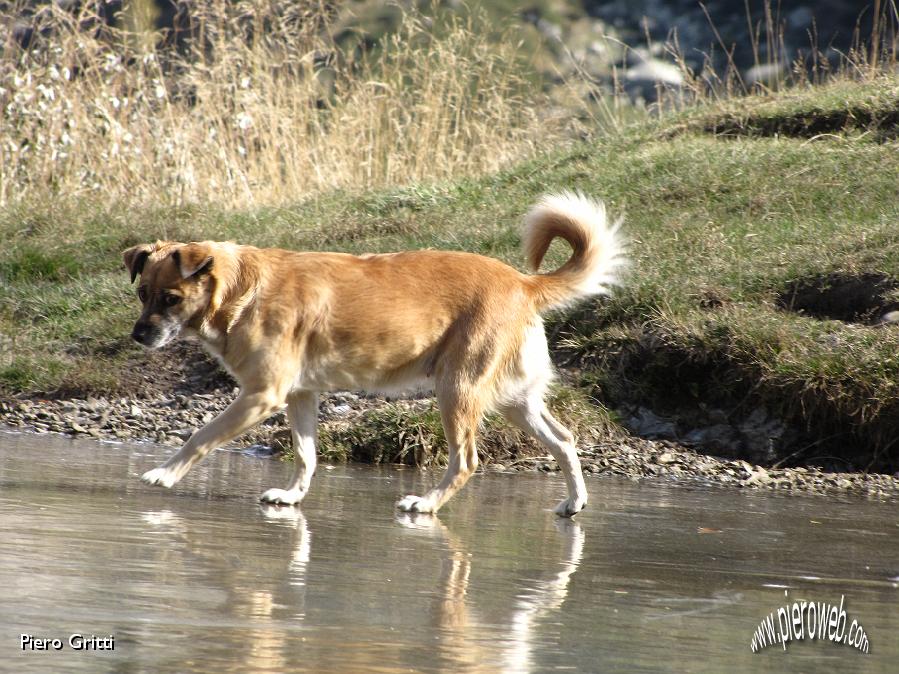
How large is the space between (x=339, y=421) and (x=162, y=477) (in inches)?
73.1

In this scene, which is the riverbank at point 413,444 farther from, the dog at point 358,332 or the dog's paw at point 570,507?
the dog's paw at point 570,507

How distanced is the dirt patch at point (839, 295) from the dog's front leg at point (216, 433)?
3.51 meters

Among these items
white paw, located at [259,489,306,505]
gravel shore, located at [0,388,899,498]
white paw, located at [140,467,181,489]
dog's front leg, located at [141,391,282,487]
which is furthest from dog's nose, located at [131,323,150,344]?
gravel shore, located at [0,388,899,498]

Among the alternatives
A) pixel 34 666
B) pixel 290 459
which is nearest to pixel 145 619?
pixel 34 666

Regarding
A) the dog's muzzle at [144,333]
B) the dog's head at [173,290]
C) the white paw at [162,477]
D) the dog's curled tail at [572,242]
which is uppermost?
the dog's curled tail at [572,242]

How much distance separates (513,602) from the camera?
3715 millimetres

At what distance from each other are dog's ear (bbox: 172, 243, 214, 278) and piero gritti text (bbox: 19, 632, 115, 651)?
2.67 meters

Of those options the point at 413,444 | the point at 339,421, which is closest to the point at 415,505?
the point at 413,444

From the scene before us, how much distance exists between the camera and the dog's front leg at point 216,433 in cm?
534

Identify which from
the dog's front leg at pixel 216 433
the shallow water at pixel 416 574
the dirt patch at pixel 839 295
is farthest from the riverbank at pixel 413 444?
the dirt patch at pixel 839 295

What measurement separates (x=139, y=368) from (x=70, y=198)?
3927mm

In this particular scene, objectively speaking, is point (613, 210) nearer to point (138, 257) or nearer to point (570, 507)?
point (570, 507)

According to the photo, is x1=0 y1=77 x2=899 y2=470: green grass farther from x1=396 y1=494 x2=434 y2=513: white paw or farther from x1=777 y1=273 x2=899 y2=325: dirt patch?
x1=396 y1=494 x2=434 y2=513: white paw

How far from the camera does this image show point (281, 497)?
5.41 metres
